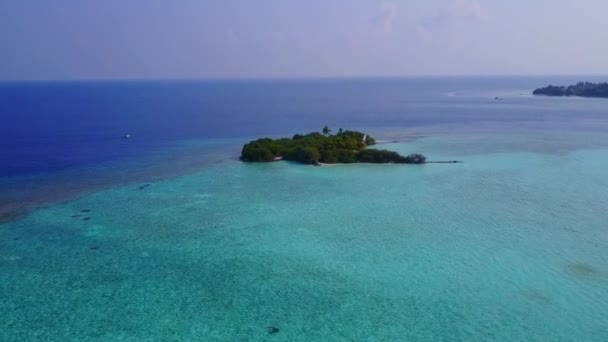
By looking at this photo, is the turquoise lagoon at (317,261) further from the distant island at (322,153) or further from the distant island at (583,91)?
the distant island at (583,91)

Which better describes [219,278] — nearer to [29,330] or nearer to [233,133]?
[29,330]

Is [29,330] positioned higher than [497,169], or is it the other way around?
[497,169]

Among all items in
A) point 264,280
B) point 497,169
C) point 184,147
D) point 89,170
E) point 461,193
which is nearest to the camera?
point 264,280

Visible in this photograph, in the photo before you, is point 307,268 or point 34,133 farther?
point 34,133

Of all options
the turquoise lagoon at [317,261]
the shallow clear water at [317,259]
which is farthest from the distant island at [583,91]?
the turquoise lagoon at [317,261]

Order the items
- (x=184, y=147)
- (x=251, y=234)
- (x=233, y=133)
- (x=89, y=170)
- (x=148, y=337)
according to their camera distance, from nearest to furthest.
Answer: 1. (x=148, y=337)
2. (x=251, y=234)
3. (x=89, y=170)
4. (x=184, y=147)
5. (x=233, y=133)

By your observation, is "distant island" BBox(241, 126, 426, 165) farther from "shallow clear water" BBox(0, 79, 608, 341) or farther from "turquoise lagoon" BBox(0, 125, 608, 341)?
"turquoise lagoon" BBox(0, 125, 608, 341)

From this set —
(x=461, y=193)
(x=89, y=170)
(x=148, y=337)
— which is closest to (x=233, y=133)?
(x=89, y=170)

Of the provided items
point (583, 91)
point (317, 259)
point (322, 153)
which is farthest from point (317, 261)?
point (583, 91)
